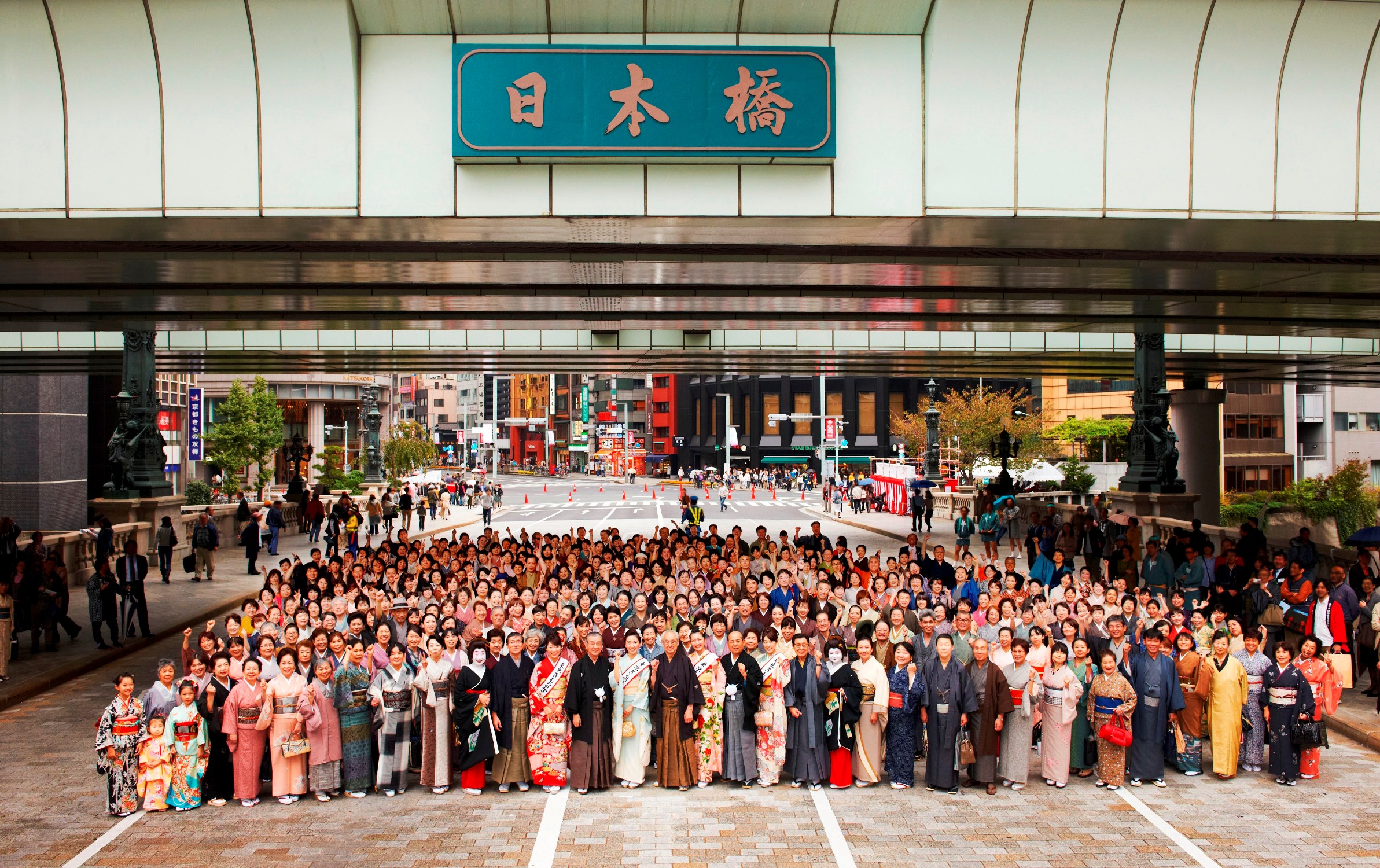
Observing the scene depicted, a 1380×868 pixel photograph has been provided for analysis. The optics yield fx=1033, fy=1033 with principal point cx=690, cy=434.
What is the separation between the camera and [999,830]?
820 cm

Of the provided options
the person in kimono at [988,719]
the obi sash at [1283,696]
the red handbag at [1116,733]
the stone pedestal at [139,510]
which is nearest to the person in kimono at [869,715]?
the person in kimono at [988,719]

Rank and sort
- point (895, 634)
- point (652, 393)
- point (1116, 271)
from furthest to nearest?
point (652, 393), point (1116, 271), point (895, 634)

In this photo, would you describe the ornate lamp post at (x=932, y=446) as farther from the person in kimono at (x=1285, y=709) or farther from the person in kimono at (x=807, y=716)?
the person in kimono at (x=807, y=716)

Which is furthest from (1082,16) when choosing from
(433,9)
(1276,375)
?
(1276,375)

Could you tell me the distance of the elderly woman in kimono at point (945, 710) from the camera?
9219 mm

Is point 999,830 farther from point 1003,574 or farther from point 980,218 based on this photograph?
point 1003,574

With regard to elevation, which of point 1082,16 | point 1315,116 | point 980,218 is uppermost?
point 1082,16

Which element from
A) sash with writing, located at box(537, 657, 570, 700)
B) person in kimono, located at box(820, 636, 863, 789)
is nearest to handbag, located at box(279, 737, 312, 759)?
sash with writing, located at box(537, 657, 570, 700)

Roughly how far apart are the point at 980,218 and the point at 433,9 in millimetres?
5892

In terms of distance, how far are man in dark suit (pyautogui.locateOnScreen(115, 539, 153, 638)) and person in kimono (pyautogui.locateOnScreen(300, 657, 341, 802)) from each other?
27.8ft

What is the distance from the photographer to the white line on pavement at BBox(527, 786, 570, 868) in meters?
7.59

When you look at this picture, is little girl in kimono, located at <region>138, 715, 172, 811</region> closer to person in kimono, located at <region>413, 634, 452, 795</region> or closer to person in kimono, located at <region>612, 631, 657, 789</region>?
person in kimono, located at <region>413, 634, 452, 795</region>

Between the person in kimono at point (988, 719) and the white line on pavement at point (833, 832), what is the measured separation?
4.75 feet

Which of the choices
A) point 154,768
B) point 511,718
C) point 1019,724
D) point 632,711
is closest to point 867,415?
point 1019,724
